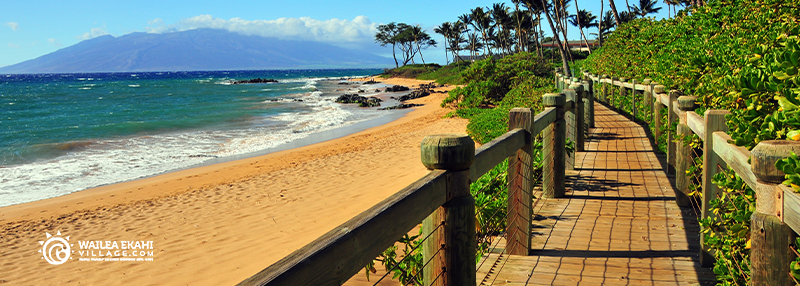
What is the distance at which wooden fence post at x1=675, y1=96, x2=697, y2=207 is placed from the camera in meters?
4.27

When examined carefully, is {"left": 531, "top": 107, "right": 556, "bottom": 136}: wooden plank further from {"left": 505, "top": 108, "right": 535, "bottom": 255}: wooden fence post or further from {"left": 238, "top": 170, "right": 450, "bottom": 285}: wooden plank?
{"left": 238, "top": 170, "right": 450, "bottom": 285}: wooden plank

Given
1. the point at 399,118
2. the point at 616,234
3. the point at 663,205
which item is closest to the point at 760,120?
the point at 616,234

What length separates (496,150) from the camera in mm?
2979

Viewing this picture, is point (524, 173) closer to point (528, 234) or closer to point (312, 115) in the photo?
point (528, 234)

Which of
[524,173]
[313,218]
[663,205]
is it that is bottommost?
[313,218]

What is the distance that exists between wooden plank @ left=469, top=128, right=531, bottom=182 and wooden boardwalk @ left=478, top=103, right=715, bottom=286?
953mm

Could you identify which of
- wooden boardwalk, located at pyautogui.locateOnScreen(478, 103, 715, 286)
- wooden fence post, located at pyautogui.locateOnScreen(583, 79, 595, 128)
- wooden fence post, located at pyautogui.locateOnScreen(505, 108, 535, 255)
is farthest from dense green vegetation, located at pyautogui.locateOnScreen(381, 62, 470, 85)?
wooden fence post, located at pyautogui.locateOnScreen(505, 108, 535, 255)

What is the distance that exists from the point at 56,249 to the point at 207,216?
226cm

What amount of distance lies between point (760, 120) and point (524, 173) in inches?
65.5

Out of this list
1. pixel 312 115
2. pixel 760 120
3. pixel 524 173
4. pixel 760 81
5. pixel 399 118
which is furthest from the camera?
pixel 312 115

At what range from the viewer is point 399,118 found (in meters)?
27.0

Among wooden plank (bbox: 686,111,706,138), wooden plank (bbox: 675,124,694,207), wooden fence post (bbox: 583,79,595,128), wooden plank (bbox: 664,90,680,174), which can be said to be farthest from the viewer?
wooden fence post (bbox: 583,79,595,128)

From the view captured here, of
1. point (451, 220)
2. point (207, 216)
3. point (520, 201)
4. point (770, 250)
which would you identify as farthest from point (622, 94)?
point (451, 220)

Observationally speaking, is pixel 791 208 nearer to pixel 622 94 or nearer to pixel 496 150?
pixel 496 150
